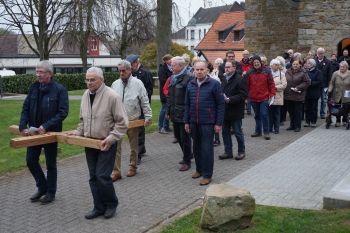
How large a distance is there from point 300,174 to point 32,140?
4.26 meters

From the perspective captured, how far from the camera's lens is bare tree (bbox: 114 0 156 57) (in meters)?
34.5

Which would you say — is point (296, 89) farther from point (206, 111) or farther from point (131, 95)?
point (131, 95)

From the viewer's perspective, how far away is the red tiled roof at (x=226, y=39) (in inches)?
1921

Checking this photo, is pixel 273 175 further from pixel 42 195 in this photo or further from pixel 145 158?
pixel 42 195

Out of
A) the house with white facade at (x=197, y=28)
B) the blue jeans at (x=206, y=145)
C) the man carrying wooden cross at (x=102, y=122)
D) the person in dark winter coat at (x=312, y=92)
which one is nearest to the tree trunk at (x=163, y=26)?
the person in dark winter coat at (x=312, y=92)

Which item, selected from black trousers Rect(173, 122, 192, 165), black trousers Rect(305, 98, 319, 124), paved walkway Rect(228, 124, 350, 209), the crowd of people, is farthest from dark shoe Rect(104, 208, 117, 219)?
black trousers Rect(305, 98, 319, 124)

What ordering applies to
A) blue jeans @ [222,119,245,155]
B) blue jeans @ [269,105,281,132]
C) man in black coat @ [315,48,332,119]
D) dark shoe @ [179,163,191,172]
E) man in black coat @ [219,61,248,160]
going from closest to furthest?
1. dark shoe @ [179,163,191,172]
2. man in black coat @ [219,61,248,160]
3. blue jeans @ [222,119,245,155]
4. blue jeans @ [269,105,281,132]
5. man in black coat @ [315,48,332,119]

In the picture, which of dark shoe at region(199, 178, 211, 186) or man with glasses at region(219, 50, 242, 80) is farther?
man with glasses at region(219, 50, 242, 80)

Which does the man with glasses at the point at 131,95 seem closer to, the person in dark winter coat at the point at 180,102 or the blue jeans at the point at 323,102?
the person in dark winter coat at the point at 180,102

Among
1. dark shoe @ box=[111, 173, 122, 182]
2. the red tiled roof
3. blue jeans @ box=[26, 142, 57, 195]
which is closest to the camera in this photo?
blue jeans @ box=[26, 142, 57, 195]

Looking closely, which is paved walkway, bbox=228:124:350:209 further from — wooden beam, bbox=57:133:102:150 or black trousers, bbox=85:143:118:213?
wooden beam, bbox=57:133:102:150

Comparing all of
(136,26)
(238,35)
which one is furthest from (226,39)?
(136,26)

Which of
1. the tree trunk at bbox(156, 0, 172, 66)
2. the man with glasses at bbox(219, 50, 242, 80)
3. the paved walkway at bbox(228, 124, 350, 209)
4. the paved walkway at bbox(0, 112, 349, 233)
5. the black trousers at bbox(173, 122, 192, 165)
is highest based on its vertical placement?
the tree trunk at bbox(156, 0, 172, 66)

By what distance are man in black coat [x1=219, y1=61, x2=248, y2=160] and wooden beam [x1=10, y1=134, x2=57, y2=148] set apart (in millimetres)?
3841
